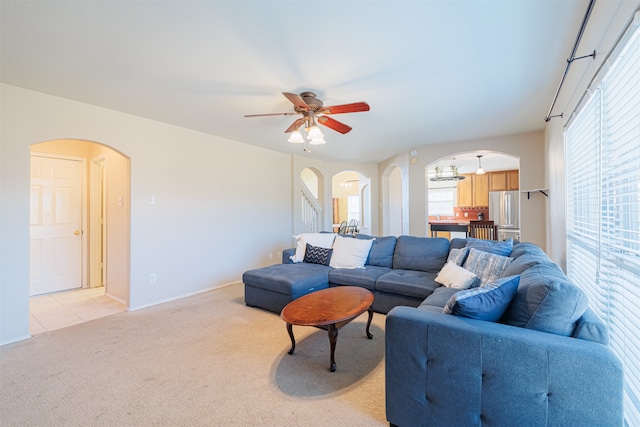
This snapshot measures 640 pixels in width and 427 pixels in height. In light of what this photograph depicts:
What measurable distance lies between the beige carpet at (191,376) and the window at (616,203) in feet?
4.33

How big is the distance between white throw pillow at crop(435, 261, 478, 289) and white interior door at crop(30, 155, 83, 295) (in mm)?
5241

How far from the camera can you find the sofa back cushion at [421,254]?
11.3 ft

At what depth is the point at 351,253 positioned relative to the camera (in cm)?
379

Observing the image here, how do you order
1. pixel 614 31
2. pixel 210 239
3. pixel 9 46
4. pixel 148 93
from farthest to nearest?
pixel 210 239 → pixel 148 93 → pixel 9 46 → pixel 614 31

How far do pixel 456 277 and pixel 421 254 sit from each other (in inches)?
31.9

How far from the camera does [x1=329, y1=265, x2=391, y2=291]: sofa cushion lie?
3268mm

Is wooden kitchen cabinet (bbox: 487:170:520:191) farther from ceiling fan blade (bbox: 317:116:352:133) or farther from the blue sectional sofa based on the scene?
the blue sectional sofa

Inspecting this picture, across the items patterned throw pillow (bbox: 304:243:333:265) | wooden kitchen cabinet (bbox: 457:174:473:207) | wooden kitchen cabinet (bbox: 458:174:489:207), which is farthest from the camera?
wooden kitchen cabinet (bbox: 457:174:473:207)

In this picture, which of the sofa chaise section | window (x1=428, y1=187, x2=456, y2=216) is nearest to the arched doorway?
the sofa chaise section

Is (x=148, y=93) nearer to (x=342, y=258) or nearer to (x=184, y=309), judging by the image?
(x=184, y=309)

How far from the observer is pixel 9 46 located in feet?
6.73

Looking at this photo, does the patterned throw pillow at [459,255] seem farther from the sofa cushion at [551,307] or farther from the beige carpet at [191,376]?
the sofa cushion at [551,307]

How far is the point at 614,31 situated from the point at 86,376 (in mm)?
3928

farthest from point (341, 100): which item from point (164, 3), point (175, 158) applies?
point (175, 158)
